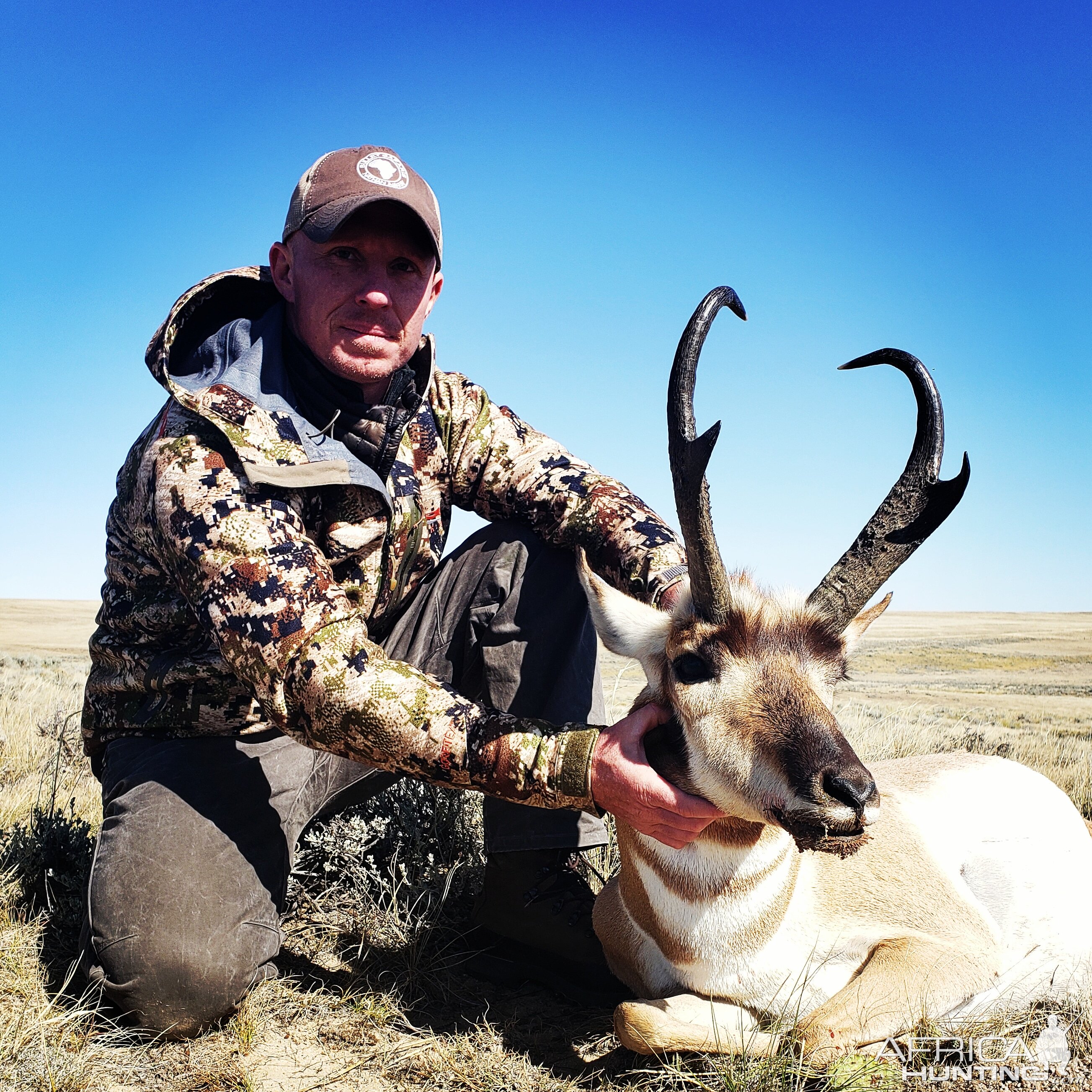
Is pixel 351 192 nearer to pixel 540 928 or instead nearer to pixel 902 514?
pixel 902 514

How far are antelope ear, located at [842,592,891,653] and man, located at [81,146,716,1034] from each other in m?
0.71

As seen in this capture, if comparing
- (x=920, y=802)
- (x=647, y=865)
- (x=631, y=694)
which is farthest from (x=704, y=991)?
(x=631, y=694)

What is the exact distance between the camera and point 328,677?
299 cm

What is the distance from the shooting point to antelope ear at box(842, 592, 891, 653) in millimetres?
3361

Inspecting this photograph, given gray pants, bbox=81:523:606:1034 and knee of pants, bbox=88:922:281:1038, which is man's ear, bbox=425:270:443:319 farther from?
knee of pants, bbox=88:922:281:1038

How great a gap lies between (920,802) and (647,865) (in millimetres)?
1552

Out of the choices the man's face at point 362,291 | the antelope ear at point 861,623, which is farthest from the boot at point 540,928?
the man's face at point 362,291

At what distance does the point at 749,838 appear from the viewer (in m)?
3.13

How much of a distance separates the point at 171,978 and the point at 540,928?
1.51 metres

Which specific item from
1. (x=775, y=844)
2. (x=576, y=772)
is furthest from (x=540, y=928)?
(x=576, y=772)

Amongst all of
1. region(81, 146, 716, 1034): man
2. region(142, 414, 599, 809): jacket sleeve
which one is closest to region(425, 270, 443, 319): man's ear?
region(81, 146, 716, 1034): man

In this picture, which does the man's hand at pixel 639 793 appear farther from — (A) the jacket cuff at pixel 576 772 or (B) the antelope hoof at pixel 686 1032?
(B) the antelope hoof at pixel 686 1032

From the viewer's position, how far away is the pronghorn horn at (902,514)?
3020 mm

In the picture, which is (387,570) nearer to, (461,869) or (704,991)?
(461,869)
